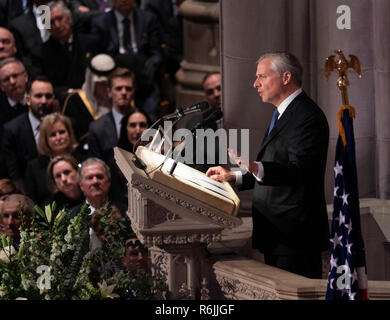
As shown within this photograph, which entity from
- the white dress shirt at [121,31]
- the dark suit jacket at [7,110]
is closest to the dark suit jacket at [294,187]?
the dark suit jacket at [7,110]

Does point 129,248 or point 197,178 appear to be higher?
point 197,178

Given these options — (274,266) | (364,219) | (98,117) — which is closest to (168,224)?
(274,266)

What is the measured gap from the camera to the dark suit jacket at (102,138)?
33.9 ft

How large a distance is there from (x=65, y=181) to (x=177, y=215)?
8.93 ft

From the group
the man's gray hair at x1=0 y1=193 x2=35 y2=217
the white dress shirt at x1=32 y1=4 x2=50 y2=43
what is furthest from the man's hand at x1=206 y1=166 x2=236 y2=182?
the white dress shirt at x1=32 y1=4 x2=50 y2=43

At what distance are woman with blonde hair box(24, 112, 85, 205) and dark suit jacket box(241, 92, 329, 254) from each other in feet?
10.5

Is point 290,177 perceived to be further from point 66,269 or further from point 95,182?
point 95,182

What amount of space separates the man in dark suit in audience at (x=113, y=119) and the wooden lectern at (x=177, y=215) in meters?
3.26

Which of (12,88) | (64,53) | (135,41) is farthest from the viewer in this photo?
(135,41)

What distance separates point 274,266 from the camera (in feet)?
23.0

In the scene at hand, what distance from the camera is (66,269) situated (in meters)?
6.64

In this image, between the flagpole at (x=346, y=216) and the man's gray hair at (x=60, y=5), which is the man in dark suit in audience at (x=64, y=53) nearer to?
the man's gray hair at (x=60, y=5)

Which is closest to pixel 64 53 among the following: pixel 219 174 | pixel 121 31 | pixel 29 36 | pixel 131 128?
pixel 29 36

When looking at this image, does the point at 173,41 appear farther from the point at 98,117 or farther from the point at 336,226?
the point at 336,226
